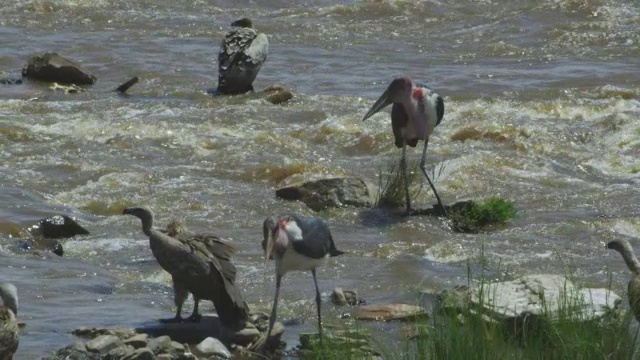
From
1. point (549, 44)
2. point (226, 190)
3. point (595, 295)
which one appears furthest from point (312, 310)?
point (549, 44)

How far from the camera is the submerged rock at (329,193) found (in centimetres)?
1263

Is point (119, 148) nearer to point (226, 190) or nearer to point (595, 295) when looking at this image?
point (226, 190)

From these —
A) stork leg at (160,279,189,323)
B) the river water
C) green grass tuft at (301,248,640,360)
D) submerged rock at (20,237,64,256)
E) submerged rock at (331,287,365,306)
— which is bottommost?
the river water

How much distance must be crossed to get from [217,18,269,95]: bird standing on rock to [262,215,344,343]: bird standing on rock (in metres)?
9.44

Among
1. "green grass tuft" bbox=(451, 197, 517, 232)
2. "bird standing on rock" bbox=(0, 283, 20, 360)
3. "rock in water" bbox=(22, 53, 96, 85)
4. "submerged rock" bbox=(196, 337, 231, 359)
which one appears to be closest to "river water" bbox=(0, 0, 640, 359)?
"green grass tuft" bbox=(451, 197, 517, 232)

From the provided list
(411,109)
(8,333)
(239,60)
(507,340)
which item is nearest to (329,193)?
(411,109)

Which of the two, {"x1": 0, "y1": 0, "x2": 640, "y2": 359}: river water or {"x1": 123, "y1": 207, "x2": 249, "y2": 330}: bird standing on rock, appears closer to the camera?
{"x1": 123, "y1": 207, "x2": 249, "y2": 330}: bird standing on rock

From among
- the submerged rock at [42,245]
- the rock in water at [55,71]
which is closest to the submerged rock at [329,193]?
the submerged rock at [42,245]

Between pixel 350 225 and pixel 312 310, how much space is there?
2998 millimetres

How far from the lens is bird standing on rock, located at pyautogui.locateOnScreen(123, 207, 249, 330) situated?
8.40 m

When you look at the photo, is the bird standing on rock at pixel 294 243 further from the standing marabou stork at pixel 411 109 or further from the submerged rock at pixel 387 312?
the standing marabou stork at pixel 411 109

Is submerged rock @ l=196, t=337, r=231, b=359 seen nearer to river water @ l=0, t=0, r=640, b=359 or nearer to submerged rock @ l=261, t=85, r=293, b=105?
river water @ l=0, t=0, r=640, b=359

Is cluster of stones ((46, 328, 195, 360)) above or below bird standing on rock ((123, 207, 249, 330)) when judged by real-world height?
below

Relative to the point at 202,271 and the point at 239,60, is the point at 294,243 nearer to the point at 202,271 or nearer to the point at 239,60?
the point at 202,271
